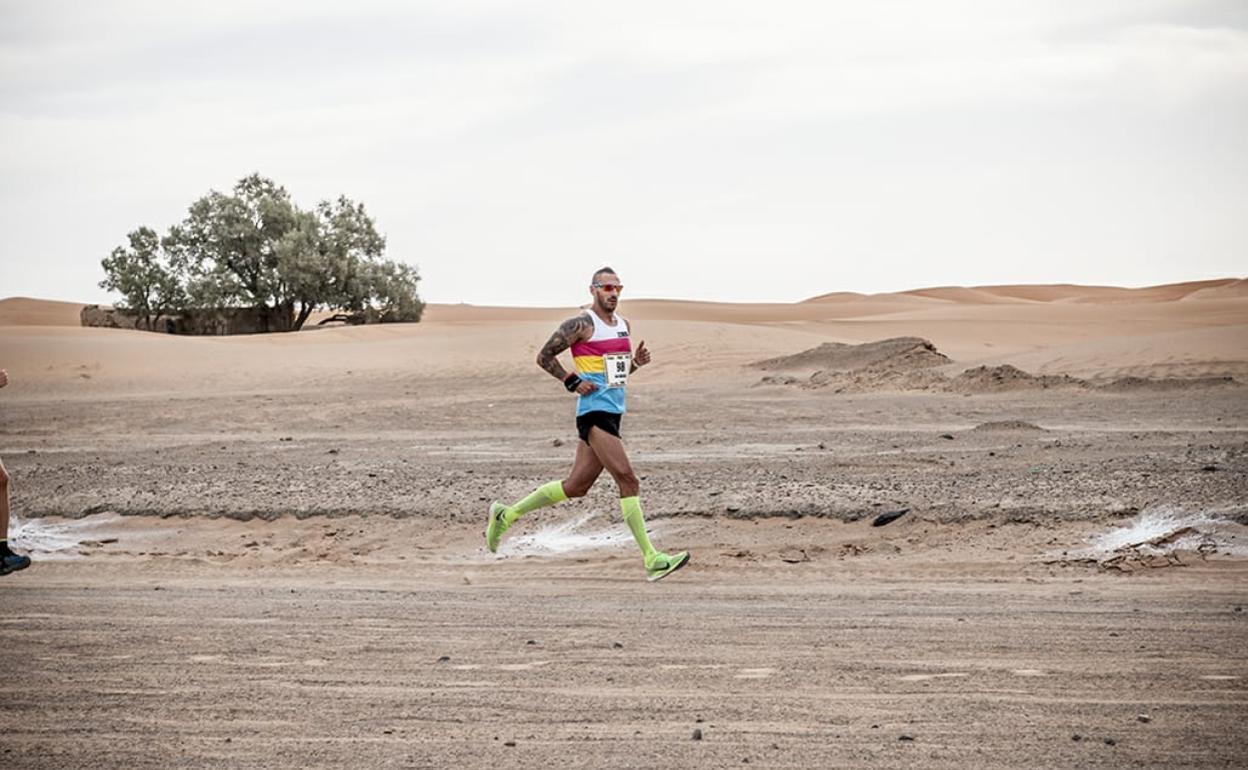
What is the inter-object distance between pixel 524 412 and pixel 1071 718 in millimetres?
18416

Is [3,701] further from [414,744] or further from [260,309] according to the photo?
[260,309]

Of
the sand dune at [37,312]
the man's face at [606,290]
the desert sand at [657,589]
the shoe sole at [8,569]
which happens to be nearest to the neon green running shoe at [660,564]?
the desert sand at [657,589]

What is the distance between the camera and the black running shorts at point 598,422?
34.0ft

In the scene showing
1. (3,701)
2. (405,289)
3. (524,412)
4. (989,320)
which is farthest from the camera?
(405,289)

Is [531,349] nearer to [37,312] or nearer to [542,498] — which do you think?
[542,498]

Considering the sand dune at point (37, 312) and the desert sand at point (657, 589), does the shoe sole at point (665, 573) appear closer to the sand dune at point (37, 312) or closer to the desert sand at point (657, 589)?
the desert sand at point (657, 589)

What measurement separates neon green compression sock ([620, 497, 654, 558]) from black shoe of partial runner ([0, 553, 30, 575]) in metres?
4.69

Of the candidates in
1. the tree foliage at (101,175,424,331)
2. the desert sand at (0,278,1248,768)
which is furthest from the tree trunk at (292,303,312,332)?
the desert sand at (0,278,1248,768)

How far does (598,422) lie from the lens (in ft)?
34.0

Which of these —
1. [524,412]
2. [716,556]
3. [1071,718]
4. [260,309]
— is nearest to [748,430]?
[524,412]

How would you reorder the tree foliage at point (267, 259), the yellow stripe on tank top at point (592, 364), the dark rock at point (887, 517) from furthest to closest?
the tree foliage at point (267, 259), the dark rock at point (887, 517), the yellow stripe on tank top at point (592, 364)

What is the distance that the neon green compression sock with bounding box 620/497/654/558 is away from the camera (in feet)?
33.7

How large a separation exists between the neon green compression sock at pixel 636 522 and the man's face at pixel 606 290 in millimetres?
1387

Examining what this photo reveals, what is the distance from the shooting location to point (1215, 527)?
10.9 meters
